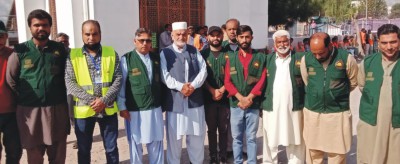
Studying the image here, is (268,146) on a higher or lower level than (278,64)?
lower

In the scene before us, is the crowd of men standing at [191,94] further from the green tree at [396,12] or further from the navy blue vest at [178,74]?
the green tree at [396,12]

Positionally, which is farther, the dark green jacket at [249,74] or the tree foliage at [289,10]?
the tree foliage at [289,10]

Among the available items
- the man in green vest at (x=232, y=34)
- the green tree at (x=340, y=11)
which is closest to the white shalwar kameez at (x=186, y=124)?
the man in green vest at (x=232, y=34)

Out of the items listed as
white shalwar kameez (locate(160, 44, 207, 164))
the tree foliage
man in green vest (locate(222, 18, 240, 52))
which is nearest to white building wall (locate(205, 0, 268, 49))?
the tree foliage

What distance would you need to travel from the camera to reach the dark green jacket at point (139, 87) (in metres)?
3.90

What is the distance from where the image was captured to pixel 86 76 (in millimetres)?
3711

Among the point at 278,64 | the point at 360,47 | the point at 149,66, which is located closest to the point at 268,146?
the point at 278,64

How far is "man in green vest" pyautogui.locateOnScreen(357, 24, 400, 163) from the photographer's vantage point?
3.16 metres

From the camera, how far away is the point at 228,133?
4.91 metres

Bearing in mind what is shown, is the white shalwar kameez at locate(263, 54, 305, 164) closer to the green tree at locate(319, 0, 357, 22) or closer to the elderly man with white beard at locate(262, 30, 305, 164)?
the elderly man with white beard at locate(262, 30, 305, 164)

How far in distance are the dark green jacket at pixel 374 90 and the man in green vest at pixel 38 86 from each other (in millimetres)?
2918

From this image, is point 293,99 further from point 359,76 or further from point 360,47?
point 360,47

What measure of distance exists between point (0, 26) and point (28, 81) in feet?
2.23

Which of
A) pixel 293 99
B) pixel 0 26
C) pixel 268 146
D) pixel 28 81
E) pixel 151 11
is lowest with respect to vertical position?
pixel 268 146
